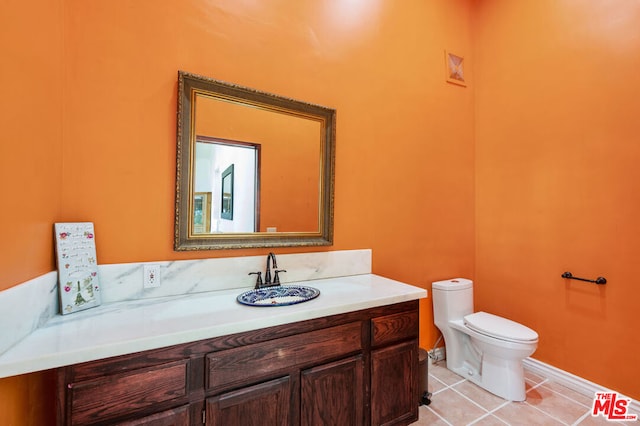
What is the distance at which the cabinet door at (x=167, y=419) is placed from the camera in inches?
39.6

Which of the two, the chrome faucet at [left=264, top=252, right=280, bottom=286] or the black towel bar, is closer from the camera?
the chrome faucet at [left=264, top=252, right=280, bottom=286]

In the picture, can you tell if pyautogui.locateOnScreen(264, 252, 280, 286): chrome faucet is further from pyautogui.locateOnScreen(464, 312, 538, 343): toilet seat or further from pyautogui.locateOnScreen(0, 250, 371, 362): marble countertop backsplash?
pyautogui.locateOnScreen(464, 312, 538, 343): toilet seat

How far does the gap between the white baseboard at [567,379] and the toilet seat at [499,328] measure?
0.51 metres

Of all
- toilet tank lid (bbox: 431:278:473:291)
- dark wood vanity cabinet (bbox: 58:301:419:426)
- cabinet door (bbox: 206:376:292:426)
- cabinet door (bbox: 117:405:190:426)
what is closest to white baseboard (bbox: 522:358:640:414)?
toilet tank lid (bbox: 431:278:473:291)

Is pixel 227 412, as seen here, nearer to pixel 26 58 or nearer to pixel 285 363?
pixel 285 363

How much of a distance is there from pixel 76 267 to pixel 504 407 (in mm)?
2618

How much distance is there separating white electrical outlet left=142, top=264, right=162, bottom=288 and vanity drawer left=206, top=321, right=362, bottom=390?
0.60 m

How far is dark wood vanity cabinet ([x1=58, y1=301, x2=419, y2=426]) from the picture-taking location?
0.97 metres

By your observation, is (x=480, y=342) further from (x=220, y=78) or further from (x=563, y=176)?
(x=220, y=78)

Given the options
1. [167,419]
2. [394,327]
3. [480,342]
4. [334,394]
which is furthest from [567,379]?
[167,419]

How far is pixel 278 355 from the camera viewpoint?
1250 mm

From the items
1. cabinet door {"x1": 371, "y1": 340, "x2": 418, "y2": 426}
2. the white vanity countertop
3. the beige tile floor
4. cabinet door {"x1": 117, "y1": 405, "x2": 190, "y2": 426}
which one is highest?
the white vanity countertop

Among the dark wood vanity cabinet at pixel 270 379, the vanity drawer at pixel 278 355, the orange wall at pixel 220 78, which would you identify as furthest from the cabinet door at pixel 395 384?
the orange wall at pixel 220 78

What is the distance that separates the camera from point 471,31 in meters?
2.81
